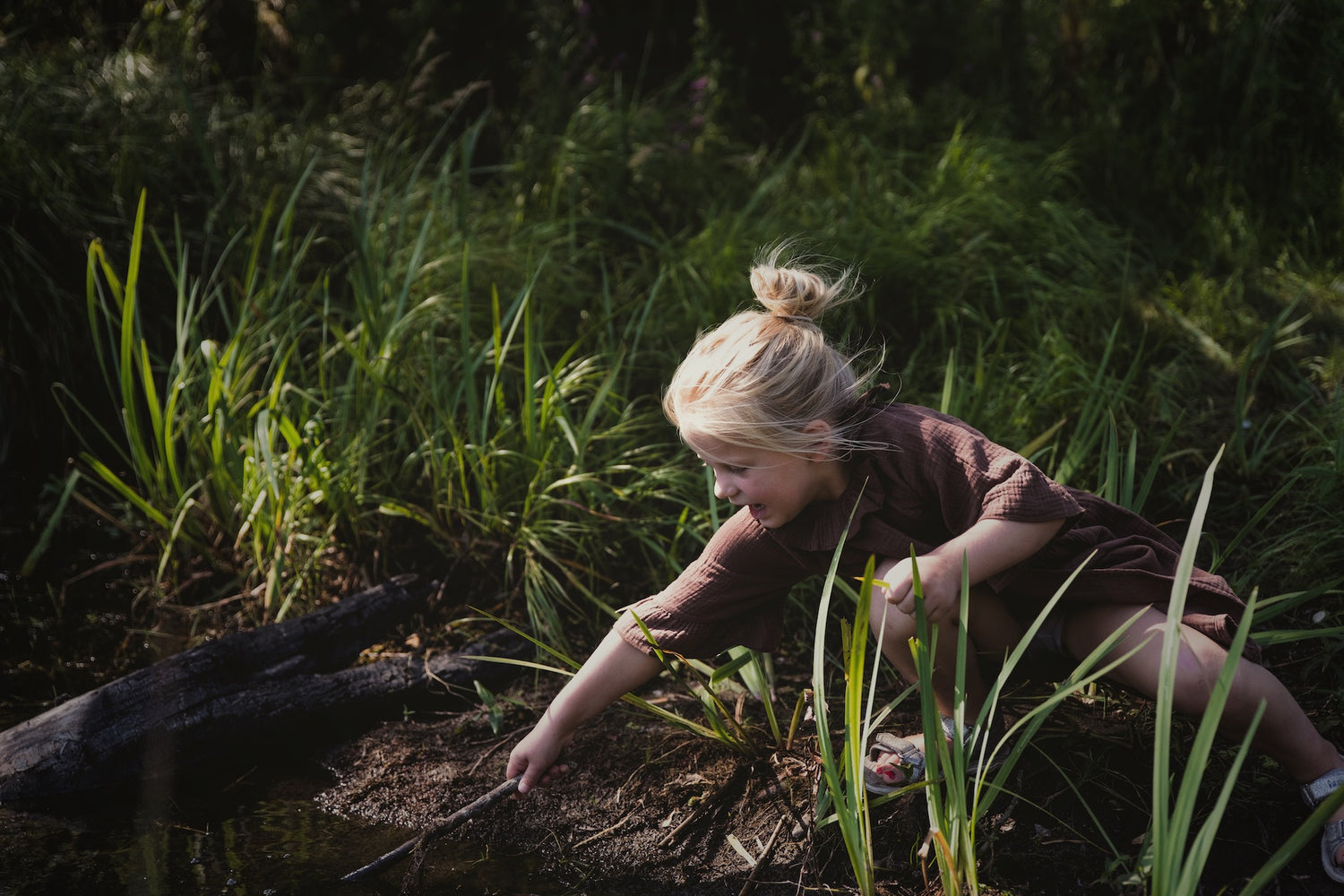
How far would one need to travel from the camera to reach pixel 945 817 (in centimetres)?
149

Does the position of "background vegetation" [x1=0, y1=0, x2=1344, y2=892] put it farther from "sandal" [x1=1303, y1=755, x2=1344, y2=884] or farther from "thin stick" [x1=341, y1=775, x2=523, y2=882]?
"thin stick" [x1=341, y1=775, x2=523, y2=882]

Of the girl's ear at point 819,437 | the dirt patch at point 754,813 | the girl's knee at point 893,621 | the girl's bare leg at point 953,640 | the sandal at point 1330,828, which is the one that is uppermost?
the girl's ear at point 819,437

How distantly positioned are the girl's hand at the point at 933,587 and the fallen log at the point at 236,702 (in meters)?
1.13

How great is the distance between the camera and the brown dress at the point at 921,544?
1.62 m

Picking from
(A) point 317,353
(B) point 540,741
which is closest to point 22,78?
(A) point 317,353

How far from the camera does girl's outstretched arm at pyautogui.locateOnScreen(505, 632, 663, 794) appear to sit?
178 centimetres

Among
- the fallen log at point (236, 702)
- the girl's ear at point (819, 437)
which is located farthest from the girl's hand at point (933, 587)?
the fallen log at point (236, 702)

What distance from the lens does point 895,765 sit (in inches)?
71.1

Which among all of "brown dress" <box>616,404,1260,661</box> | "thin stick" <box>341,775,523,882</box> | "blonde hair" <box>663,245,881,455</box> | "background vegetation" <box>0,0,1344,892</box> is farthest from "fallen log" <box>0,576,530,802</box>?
"blonde hair" <box>663,245,881,455</box>

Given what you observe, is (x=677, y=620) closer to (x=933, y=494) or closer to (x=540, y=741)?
(x=540, y=741)

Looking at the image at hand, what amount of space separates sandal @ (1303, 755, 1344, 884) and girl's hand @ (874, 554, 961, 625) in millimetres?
598

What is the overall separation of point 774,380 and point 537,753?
757 mm

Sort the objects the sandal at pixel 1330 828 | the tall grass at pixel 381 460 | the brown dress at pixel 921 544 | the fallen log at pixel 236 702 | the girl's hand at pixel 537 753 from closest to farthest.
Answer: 1. the sandal at pixel 1330 828
2. the brown dress at pixel 921 544
3. the girl's hand at pixel 537 753
4. the fallen log at pixel 236 702
5. the tall grass at pixel 381 460

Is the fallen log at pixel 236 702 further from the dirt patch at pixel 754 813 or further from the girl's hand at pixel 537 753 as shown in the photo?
the girl's hand at pixel 537 753
